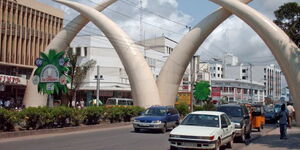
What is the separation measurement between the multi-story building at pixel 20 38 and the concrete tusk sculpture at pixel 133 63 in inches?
410

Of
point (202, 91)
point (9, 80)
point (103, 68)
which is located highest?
point (103, 68)

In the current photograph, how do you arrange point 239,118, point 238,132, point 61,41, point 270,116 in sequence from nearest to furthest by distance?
point 238,132
point 239,118
point 270,116
point 61,41

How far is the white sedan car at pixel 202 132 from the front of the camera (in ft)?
42.1

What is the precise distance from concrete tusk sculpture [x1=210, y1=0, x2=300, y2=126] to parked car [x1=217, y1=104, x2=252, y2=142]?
51.8 ft

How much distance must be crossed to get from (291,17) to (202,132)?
2274 cm

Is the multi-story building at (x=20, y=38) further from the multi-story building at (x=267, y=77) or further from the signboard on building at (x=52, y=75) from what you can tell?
the multi-story building at (x=267, y=77)

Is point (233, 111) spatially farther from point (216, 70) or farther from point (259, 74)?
point (259, 74)

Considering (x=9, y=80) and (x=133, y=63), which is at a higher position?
(x=133, y=63)

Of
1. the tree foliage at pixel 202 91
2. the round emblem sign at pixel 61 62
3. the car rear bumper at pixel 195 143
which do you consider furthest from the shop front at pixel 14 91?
the car rear bumper at pixel 195 143

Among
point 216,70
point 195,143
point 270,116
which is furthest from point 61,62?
point 216,70

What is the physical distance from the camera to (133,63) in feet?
137

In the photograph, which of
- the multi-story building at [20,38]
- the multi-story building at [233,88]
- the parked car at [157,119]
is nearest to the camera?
the parked car at [157,119]

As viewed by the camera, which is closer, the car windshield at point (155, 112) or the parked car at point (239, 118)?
the parked car at point (239, 118)

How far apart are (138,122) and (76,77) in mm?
25536
